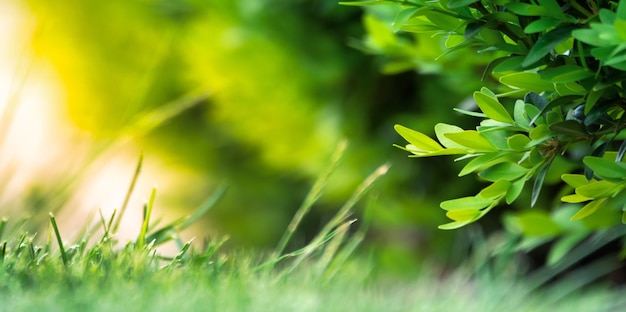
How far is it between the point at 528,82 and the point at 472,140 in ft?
0.35

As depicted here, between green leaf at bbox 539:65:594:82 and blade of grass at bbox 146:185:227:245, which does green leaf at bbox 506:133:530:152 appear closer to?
green leaf at bbox 539:65:594:82

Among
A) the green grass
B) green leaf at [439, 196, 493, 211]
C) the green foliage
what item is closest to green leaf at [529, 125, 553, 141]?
the green foliage

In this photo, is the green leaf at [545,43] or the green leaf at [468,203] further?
the green leaf at [468,203]

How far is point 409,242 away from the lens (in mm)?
3037

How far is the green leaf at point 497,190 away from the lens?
969mm

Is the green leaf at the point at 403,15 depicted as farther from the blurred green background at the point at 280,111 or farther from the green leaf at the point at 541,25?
the blurred green background at the point at 280,111

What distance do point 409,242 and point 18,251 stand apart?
6.95ft

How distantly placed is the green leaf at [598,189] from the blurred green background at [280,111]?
2.26ft

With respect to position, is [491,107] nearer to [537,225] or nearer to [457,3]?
[457,3]

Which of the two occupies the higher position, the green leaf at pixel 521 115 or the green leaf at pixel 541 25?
the green leaf at pixel 541 25

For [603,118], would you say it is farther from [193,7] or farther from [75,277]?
[193,7]

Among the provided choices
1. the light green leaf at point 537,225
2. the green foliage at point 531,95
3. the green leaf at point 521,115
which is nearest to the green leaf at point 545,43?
the green foliage at point 531,95

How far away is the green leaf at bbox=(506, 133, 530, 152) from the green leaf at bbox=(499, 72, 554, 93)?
2.8 inches

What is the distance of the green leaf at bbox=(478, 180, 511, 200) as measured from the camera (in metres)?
0.97
